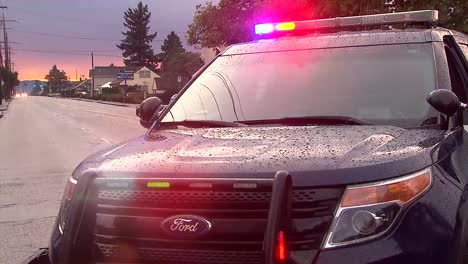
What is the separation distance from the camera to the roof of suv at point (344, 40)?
13.0 ft

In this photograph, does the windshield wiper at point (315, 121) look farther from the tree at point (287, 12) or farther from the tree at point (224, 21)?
the tree at point (224, 21)

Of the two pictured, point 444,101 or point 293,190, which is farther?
point 444,101

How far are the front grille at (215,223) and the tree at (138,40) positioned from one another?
412ft

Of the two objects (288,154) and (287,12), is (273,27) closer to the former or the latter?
(288,154)

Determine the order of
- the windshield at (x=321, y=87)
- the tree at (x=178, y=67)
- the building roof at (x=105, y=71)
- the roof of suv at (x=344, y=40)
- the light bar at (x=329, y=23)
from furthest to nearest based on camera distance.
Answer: the building roof at (x=105, y=71)
the tree at (x=178, y=67)
the light bar at (x=329, y=23)
the roof of suv at (x=344, y=40)
the windshield at (x=321, y=87)

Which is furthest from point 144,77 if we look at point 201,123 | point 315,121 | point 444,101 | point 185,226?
point 185,226

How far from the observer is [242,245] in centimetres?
236

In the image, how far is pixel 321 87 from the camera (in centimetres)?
377

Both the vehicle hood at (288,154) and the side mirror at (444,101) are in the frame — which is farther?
the side mirror at (444,101)

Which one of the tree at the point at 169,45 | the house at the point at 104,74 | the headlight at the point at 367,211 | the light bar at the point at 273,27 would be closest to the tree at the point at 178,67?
the tree at the point at 169,45

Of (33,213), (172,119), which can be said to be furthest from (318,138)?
(33,213)

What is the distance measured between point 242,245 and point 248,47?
8.00 ft

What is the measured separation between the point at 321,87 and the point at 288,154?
1273 millimetres

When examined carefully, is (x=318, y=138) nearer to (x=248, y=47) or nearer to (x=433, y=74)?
(x=433, y=74)
